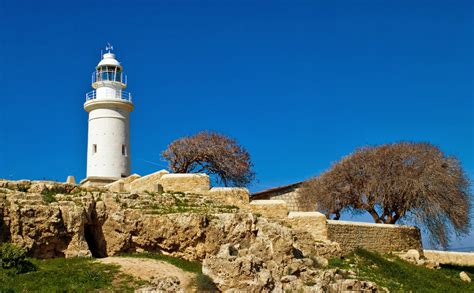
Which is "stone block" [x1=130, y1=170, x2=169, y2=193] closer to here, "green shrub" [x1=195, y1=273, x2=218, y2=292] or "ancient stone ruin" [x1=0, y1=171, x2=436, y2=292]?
"ancient stone ruin" [x1=0, y1=171, x2=436, y2=292]

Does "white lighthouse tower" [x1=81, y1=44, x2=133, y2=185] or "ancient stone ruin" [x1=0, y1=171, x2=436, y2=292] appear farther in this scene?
"white lighthouse tower" [x1=81, y1=44, x2=133, y2=185]

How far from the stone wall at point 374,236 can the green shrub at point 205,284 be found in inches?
341

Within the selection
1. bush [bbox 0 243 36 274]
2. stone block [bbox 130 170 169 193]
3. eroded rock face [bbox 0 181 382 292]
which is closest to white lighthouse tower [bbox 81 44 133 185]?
stone block [bbox 130 170 169 193]

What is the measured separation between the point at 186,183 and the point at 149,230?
3.73 m

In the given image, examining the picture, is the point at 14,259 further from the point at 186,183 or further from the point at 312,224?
the point at 312,224

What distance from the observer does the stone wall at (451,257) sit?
2981 cm

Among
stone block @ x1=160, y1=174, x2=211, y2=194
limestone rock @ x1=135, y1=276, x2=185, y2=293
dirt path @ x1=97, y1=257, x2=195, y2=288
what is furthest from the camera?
stone block @ x1=160, y1=174, x2=211, y2=194

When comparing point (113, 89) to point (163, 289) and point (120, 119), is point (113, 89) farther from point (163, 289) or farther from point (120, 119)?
point (163, 289)

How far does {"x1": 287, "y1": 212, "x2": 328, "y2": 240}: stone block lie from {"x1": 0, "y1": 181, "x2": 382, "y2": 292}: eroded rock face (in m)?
0.55

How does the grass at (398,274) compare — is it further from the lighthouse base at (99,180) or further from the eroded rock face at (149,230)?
the lighthouse base at (99,180)

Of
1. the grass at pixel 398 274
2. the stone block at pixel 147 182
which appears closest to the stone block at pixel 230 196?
the stone block at pixel 147 182

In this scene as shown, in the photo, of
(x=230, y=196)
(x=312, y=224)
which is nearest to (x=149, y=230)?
(x=230, y=196)

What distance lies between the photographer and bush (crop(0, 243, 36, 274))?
17.9 m

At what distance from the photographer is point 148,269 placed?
1839cm
